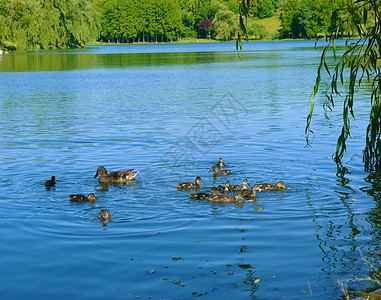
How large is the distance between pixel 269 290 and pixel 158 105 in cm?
2410

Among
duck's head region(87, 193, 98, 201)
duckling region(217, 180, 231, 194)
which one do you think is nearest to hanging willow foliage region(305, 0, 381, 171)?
duckling region(217, 180, 231, 194)

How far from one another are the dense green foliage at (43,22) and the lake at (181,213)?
68169 millimetres

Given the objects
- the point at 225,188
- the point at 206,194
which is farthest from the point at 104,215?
the point at 225,188

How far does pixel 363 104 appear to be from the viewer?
2809 centimetres

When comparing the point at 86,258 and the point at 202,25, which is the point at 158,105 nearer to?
the point at 86,258

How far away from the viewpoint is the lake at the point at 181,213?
8406 mm

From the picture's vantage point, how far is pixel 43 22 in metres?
92.6

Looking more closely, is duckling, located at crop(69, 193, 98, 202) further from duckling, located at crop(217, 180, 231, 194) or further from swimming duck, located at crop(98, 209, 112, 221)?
duckling, located at crop(217, 180, 231, 194)

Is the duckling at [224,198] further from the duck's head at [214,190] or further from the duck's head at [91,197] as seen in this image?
the duck's head at [91,197]

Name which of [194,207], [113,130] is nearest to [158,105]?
[113,130]

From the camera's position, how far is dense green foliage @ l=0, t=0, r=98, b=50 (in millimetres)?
88562

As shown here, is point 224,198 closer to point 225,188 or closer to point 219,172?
point 225,188

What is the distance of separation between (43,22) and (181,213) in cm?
8793

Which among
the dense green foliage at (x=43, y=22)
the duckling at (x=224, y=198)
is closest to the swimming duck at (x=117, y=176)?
the duckling at (x=224, y=198)
